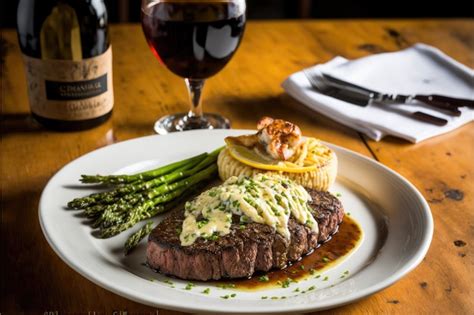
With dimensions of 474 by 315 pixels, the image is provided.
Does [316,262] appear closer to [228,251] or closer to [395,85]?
[228,251]

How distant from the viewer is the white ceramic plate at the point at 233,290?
4.58 feet

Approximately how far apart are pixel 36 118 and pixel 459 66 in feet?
5.41

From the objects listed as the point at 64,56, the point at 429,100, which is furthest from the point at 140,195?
the point at 429,100

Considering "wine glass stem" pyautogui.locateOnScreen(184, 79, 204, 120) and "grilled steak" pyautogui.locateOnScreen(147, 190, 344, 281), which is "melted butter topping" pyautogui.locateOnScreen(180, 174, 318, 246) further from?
"wine glass stem" pyautogui.locateOnScreen(184, 79, 204, 120)

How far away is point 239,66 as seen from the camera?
2.89 metres

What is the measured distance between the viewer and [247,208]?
1.59 meters

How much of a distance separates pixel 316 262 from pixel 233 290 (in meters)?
0.23

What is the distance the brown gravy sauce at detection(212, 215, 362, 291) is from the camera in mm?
1530

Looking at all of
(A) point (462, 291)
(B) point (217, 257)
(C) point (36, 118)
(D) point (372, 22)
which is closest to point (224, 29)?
(C) point (36, 118)

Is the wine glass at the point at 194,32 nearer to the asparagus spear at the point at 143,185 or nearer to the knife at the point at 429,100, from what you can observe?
the asparagus spear at the point at 143,185

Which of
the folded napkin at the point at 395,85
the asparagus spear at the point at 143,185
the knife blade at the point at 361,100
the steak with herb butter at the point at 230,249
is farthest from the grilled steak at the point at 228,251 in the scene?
the knife blade at the point at 361,100

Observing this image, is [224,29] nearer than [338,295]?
No

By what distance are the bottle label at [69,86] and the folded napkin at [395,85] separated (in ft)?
2.39

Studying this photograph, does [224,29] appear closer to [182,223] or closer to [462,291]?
[182,223]
